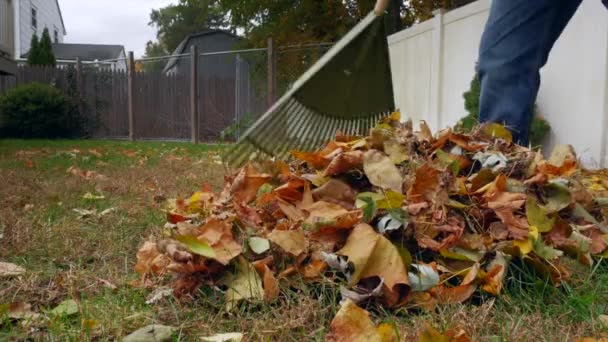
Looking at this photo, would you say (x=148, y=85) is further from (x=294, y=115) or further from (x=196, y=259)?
(x=196, y=259)

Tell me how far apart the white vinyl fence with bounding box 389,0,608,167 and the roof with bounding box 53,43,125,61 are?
101ft

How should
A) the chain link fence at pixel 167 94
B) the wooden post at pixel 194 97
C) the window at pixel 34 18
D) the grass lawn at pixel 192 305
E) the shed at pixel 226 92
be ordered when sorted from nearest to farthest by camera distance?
the grass lawn at pixel 192 305
the shed at pixel 226 92
the chain link fence at pixel 167 94
the wooden post at pixel 194 97
the window at pixel 34 18

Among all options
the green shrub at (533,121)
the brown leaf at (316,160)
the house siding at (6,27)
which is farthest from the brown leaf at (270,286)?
the house siding at (6,27)

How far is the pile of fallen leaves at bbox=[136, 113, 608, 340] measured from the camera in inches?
52.6

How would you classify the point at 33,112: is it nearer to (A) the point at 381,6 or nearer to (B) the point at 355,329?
(A) the point at 381,6

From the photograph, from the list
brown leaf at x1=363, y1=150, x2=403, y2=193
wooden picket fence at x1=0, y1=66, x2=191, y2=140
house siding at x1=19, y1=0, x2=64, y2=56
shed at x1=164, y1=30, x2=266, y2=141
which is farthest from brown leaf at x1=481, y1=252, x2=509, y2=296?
house siding at x1=19, y1=0, x2=64, y2=56

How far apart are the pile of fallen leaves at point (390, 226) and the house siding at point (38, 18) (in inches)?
996

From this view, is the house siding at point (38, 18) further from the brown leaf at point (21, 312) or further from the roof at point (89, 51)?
the brown leaf at point (21, 312)

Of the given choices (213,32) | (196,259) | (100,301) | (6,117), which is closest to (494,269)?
(196,259)

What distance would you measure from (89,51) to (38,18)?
9098 mm

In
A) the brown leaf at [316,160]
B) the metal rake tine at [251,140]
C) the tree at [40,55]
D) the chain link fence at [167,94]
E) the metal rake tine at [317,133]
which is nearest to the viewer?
the brown leaf at [316,160]

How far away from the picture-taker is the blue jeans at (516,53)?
Answer: 210 cm

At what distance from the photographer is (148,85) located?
1404 centimetres

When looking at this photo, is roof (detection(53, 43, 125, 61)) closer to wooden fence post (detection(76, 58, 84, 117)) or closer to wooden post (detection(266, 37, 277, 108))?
wooden fence post (detection(76, 58, 84, 117))
